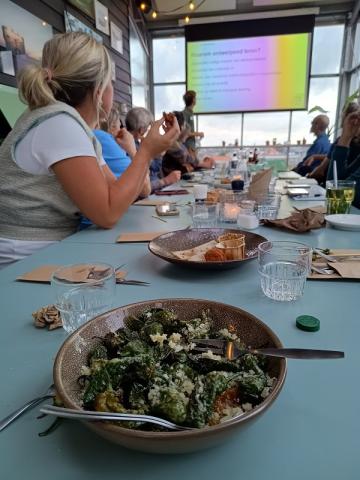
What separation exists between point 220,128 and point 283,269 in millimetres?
7193

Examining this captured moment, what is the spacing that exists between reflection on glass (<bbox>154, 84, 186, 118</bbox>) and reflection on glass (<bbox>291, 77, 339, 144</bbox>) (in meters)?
2.37

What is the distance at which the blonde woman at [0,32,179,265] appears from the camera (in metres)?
1.14

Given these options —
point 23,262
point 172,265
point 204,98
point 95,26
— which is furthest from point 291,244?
point 204,98

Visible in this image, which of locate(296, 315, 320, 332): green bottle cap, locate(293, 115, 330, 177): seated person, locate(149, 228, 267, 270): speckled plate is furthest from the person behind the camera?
locate(293, 115, 330, 177): seated person

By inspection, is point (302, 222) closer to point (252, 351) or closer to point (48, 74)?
point (252, 351)

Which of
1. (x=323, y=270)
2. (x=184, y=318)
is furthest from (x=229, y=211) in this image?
(x=184, y=318)

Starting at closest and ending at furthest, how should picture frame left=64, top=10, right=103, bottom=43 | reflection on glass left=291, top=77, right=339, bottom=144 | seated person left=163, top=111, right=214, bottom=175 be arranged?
picture frame left=64, top=10, right=103, bottom=43 < seated person left=163, top=111, right=214, bottom=175 < reflection on glass left=291, top=77, right=339, bottom=144

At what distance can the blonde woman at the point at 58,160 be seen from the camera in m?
1.14

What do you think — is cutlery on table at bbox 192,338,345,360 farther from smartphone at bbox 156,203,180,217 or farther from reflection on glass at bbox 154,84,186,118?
reflection on glass at bbox 154,84,186,118

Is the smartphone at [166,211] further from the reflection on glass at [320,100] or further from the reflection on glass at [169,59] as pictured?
the reflection on glass at [169,59]

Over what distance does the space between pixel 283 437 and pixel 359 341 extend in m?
0.25

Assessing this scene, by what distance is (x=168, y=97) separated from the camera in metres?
7.50

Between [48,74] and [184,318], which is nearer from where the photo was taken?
[184,318]

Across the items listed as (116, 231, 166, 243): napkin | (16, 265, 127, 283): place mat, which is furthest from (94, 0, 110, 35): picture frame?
(16, 265, 127, 283): place mat
